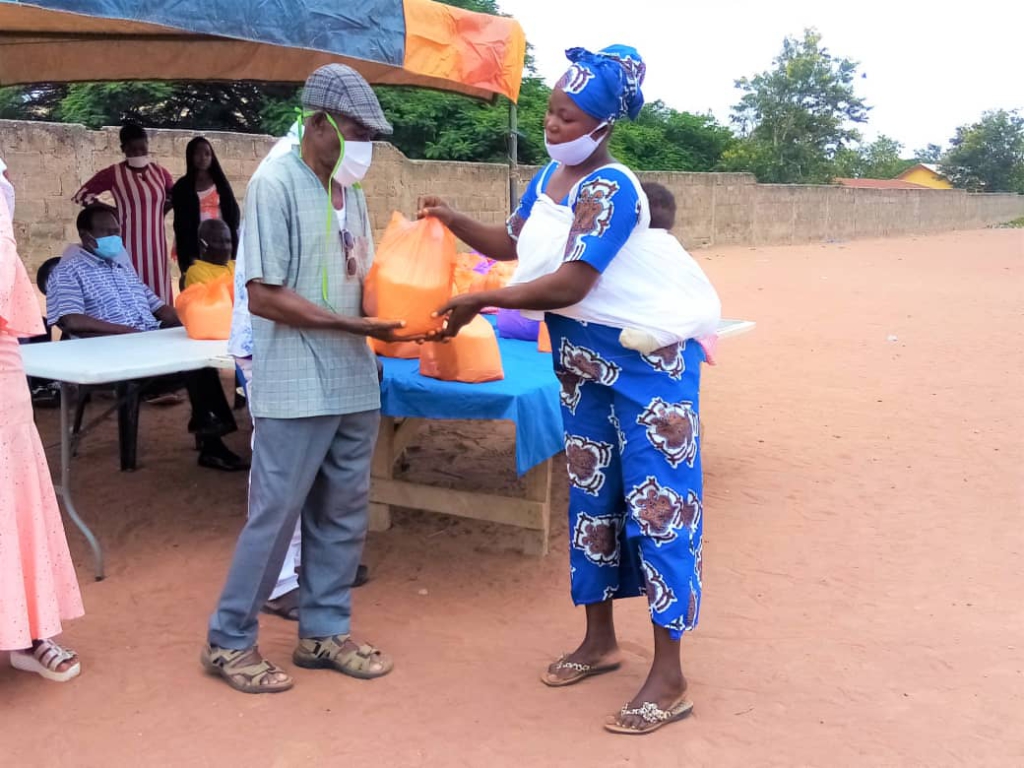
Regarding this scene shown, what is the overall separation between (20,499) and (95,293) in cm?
248

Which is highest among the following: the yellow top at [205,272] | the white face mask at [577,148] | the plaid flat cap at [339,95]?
the plaid flat cap at [339,95]

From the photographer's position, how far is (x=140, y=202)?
6.67 m

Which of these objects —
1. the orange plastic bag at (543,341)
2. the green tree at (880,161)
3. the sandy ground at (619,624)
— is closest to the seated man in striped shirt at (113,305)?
the sandy ground at (619,624)

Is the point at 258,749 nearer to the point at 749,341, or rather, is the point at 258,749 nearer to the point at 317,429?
the point at 317,429

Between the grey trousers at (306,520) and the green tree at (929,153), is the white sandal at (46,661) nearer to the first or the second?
the grey trousers at (306,520)

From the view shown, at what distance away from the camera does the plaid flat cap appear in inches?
106

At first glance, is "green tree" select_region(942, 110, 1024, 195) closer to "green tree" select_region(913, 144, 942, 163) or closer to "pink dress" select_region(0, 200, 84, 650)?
"green tree" select_region(913, 144, 942, 163)

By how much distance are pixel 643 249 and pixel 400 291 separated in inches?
Answer: 28.9

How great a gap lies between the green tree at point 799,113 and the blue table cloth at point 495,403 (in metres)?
34.9

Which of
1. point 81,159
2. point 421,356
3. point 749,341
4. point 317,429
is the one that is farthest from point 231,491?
point 81,159

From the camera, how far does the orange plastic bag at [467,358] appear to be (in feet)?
12.0

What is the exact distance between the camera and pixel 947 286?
53.3 feet

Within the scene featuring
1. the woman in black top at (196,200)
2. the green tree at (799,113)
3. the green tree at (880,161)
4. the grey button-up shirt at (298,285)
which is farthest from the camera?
the green tree at (880,161)

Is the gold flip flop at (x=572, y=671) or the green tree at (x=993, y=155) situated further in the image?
the green tree at (x=993, y=155)
